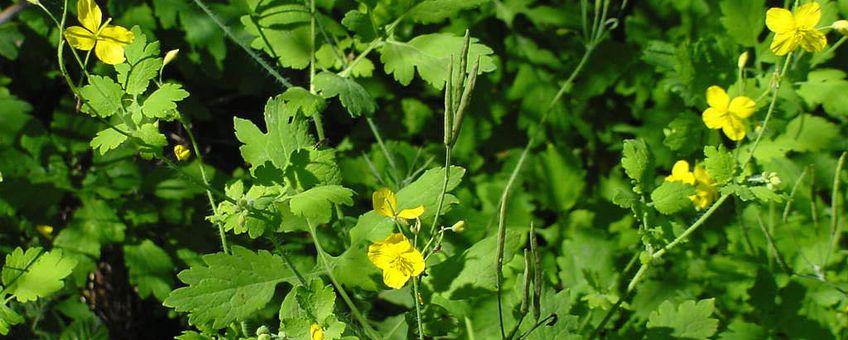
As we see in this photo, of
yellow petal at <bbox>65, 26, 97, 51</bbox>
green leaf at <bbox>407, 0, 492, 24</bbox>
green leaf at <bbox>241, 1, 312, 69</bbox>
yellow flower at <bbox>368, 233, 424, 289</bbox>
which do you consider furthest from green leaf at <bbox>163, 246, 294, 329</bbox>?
green leaf at <bbox>407, 0, 492, 24</bbox>

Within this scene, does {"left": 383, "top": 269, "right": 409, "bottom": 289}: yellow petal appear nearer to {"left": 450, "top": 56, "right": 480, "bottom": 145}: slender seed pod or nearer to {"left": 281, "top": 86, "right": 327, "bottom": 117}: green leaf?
{"left": 450, "top": 56, "right": 480, "bottom": 145}: slender seed pod

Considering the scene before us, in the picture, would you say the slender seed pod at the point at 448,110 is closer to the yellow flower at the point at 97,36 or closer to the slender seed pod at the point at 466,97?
the slender seed pod at the point at 466,97

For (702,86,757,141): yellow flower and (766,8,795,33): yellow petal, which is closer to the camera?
(766,8,795,33): yellow petal

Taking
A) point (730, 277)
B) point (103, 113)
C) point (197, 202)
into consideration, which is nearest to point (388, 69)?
point (103, 113)

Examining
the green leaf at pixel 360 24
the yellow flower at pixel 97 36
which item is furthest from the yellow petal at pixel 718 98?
the yellow flower at pixel 97 36

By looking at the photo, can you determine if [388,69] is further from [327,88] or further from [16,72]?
[16,72]

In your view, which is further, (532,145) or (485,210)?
(532,145)

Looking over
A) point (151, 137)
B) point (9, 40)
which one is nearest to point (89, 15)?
point (151, 137)
